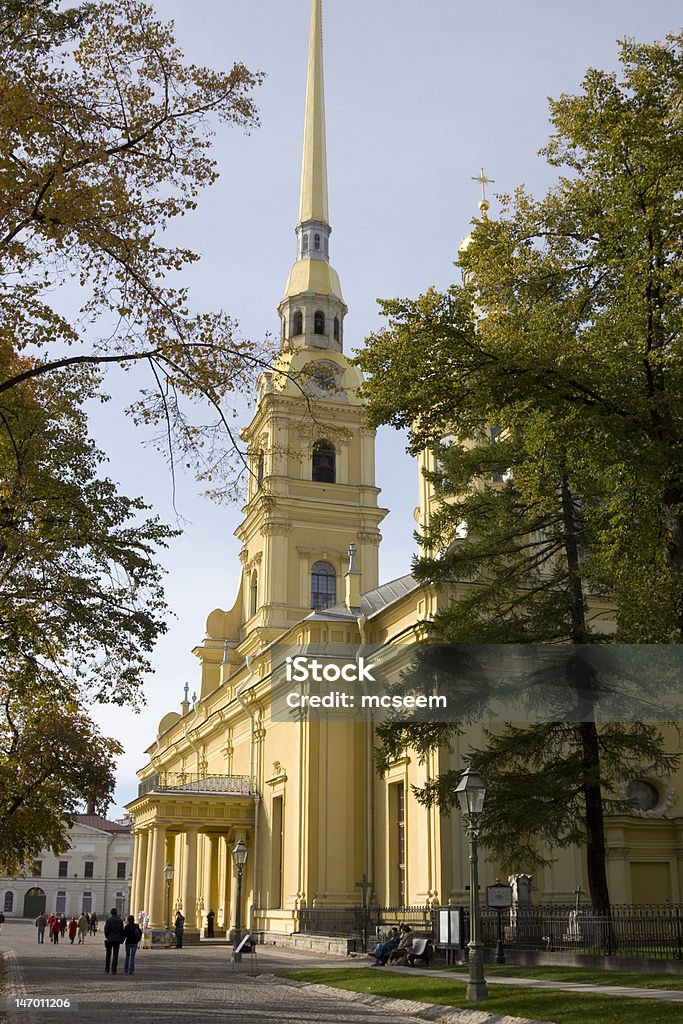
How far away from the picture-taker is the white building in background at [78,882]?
97938 millimetres

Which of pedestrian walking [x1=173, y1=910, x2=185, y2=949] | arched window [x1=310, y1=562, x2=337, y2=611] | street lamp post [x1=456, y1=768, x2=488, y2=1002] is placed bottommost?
pedestrian walking [x1=173, y1=910, x2=185, y2=949]

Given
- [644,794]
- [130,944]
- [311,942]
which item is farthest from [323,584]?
[130,944]

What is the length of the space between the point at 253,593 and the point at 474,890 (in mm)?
33049

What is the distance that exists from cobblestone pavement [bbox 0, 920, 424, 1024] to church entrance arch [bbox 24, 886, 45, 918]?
249ft

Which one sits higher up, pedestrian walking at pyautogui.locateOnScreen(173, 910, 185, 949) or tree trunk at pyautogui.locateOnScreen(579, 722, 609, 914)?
tree trunk at pyautogui.locateOnScreen(579, 722, 609, 914)

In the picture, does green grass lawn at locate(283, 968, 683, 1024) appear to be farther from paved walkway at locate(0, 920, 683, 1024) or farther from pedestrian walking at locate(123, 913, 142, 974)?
pedestrian walking at locate(123, 913, 142, 974)

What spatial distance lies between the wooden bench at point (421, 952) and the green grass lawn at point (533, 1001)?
7.55 ft

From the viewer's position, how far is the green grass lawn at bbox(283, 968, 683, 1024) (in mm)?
11852

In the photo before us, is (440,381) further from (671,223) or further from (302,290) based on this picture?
(302,290)

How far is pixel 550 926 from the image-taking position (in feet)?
72.3

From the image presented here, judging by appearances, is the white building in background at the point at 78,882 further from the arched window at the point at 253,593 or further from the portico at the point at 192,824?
the portico at the point at 192,824

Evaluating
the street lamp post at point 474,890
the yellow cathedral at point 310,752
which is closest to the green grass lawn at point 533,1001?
the street lamp post at point 474,890

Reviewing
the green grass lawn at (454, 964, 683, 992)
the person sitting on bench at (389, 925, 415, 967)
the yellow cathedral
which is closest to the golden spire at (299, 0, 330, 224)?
the yellow cathedral

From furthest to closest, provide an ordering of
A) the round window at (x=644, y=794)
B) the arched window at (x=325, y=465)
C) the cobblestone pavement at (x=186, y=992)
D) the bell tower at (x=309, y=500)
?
the arched window at (x=325, y=465), the bell tower at (x=309, y=500), the round window at (x=644, y=794), the cobblestone pavement at (x=186, y=992)
